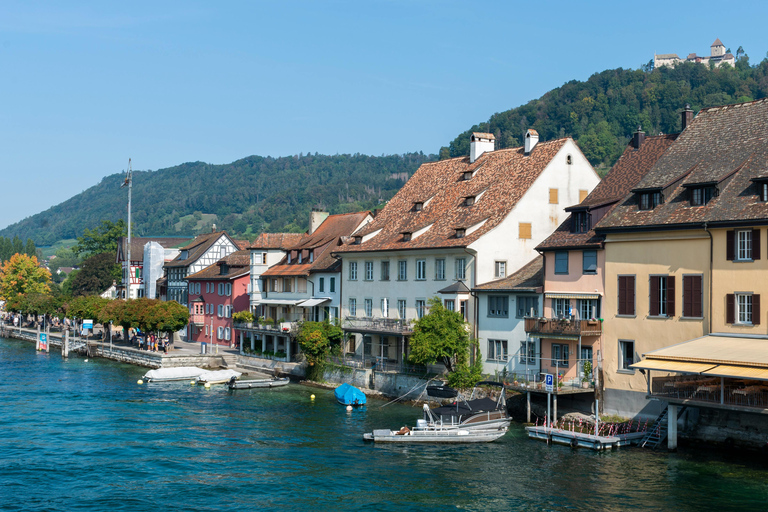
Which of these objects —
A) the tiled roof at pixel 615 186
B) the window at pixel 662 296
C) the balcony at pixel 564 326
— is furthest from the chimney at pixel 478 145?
the window at pixel 662 296

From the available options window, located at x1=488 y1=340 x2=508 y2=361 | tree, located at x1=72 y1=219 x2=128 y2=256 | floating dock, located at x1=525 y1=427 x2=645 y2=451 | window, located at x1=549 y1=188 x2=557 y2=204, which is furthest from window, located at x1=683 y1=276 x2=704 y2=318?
tree, located at x1=72 y1=219 x2=128 y2=256

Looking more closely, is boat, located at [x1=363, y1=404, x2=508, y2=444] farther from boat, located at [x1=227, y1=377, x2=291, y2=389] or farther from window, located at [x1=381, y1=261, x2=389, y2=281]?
boat, located at [x1=227, y1=377, x2=291, y2=389]

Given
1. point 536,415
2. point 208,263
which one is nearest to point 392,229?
point 536,415

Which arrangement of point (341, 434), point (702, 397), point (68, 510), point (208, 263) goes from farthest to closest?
point (208, 263), point (341, 434), point (702, 397), point (68, 510)

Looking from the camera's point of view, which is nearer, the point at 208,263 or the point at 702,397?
the point at 702,397

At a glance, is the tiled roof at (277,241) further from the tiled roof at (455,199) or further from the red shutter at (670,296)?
the red shutter at (670,296)

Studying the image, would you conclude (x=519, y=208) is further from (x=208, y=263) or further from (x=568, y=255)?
(x=208, y=263)

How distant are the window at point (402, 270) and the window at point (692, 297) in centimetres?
2594

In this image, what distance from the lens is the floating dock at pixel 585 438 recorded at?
138ft

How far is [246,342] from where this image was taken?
278ft

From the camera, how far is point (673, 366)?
130ft

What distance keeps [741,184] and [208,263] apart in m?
80.0

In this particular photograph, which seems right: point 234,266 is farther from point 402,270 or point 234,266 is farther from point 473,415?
point 473,415

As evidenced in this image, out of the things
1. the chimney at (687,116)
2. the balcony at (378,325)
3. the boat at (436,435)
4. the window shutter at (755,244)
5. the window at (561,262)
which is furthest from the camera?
the balcony at (378,325)
